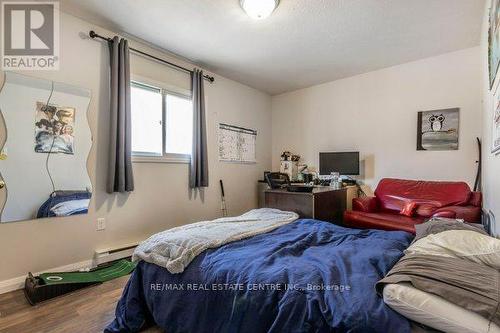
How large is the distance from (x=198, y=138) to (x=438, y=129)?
10.2 feet

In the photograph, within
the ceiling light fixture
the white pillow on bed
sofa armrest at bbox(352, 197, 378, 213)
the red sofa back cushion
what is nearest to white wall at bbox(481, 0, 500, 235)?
the red sofa back cushion

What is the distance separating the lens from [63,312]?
1813mm

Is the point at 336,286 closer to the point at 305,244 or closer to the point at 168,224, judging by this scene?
the point at 305,244

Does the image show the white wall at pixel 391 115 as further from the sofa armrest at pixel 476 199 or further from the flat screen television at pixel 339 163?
the sofa armrest at pixel 476 199

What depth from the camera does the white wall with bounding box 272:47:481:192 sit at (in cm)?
312

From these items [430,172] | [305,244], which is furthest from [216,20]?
[430,172]

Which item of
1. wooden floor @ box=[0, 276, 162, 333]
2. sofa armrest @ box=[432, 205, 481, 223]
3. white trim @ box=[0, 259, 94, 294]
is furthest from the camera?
sofa armrest @ box=[432, 205, 481, 223]

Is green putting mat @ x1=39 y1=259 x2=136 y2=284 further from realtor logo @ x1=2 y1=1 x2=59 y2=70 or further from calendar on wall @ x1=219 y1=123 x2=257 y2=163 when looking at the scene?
calendar on wall @ x1=219 y1=123 x2=257 y2=163

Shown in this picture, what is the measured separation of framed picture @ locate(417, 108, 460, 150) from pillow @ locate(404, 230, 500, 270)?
252 cm

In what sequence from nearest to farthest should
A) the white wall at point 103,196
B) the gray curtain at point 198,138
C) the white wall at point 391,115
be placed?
the white wall at point 103,196, the white wall at point 391,115, the gray curtain at point 198,138

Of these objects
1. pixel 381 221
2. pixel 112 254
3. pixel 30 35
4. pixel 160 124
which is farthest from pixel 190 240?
pixel 30 35

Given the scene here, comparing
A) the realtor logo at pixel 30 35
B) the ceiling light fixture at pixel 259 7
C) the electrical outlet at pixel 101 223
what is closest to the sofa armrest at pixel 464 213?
the ceiling light fixture at pixel 259 7

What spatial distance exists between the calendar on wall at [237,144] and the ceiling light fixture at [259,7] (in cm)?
187

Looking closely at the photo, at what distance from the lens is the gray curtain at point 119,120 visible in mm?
2611
